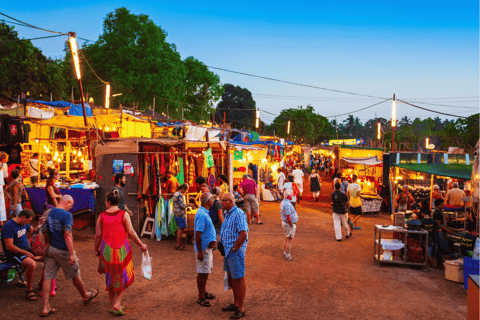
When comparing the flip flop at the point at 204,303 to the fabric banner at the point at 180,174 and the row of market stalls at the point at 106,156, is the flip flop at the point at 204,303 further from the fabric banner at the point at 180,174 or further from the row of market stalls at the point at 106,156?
the fabric banner at the point at 180,174

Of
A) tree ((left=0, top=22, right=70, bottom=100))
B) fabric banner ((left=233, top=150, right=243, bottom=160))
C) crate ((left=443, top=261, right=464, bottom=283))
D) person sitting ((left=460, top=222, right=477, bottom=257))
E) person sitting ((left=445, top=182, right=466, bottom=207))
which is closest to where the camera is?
crate ((left=443, top=261, right=464, bottom=283))

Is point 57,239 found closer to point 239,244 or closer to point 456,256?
point 239,244

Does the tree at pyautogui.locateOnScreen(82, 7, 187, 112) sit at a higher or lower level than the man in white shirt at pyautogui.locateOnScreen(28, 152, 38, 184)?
higher

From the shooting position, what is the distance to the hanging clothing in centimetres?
449

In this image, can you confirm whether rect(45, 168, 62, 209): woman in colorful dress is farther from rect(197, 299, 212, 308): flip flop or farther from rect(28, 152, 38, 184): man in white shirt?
rect(197, 299, 212, 308): flip flop

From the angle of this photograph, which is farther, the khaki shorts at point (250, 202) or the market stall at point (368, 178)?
the market stall at point (368, 178)

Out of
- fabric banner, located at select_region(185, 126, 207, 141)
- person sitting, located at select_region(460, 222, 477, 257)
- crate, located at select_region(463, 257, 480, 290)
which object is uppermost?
fabric banner, located at select_region(185, 126, 207, 141)

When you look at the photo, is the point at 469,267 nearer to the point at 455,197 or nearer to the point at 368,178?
the point at 455,197

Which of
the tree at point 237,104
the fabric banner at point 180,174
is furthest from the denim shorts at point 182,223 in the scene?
the tree at point 237,104

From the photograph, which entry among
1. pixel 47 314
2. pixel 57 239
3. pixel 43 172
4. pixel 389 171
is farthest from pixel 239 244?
pixel 389 171

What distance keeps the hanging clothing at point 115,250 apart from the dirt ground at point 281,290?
65 cm

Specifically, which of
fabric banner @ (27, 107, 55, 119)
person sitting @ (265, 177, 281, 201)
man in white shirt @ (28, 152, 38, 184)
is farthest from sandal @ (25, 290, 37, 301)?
person sitting @ (265, 177, 281, 201)

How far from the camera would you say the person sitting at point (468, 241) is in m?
7.14

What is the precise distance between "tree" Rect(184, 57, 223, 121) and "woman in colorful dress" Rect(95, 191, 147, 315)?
32280 millimetres
